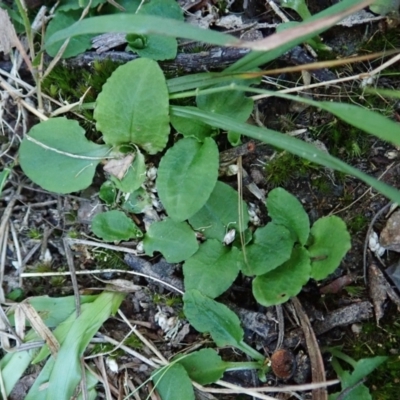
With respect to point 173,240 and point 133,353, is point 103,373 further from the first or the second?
A: point 173,240

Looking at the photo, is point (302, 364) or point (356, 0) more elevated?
point (356, 0)

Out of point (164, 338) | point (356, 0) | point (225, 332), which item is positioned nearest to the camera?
point (356, 0)

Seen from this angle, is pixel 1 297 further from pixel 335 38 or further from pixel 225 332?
pixel 335 38

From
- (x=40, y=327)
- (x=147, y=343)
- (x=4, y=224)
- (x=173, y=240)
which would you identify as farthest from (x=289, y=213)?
(x=4, y=224)

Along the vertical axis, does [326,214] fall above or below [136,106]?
below

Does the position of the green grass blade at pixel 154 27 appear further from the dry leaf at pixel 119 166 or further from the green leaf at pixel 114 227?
the green leaf at pixel 114 227

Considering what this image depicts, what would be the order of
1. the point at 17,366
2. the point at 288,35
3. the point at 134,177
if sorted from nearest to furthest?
1. the point at 288,35
2. the point at 134,177
3. the point at 17,366

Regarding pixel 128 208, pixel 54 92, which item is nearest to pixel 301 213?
pixel 128 208

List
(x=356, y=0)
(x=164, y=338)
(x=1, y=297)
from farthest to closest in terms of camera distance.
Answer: (x=1, y=297) → (x=164, y=338) → (x=356, y=0)
